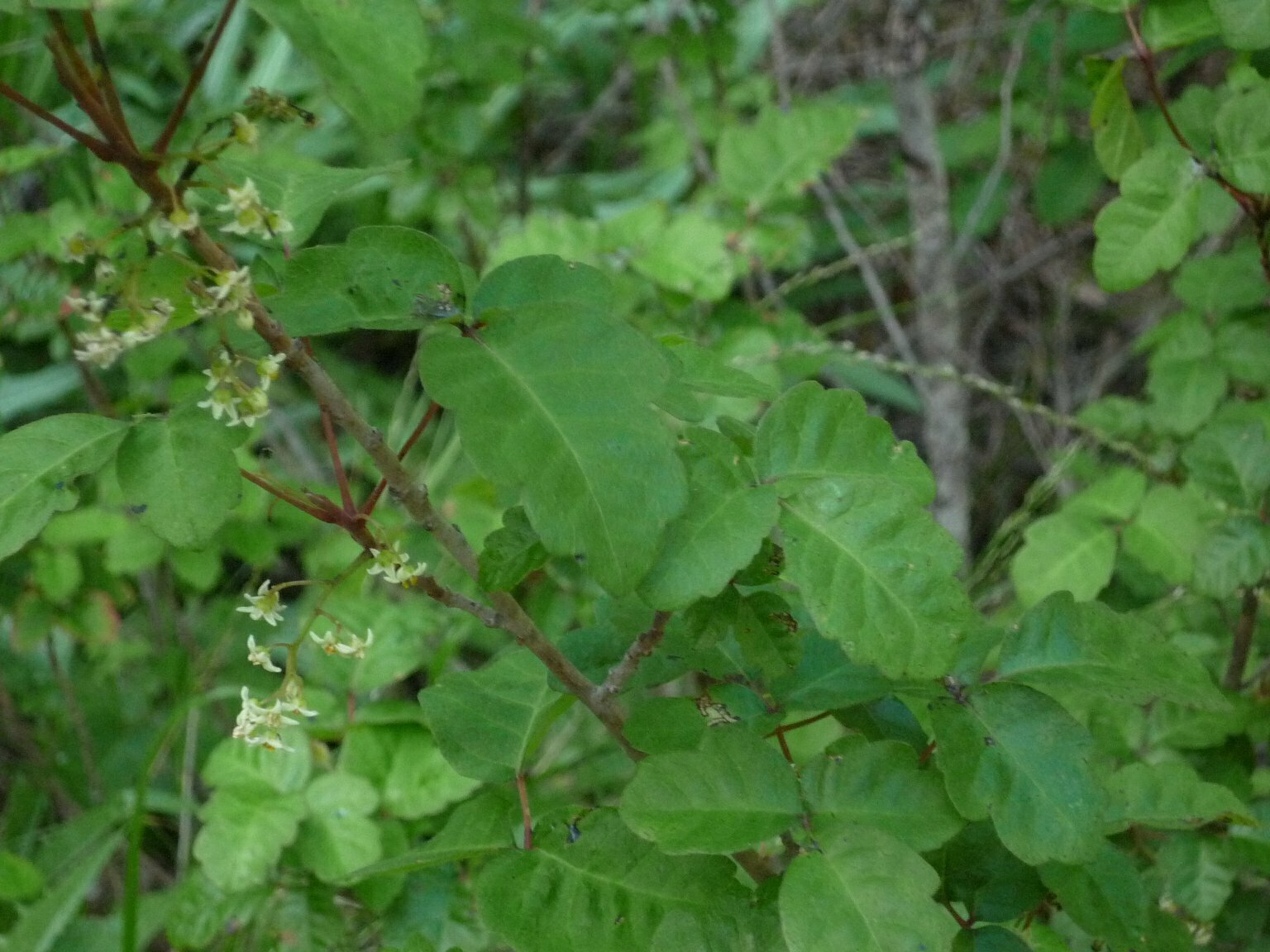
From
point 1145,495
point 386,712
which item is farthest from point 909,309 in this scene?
point 386,712

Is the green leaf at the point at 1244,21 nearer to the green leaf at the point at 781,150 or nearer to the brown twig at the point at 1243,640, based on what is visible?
the brown twig at the point at 1243,640

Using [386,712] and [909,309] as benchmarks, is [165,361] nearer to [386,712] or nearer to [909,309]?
[386,712]

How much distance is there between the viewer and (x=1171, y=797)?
93 cm

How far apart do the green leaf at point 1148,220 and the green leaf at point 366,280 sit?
721mm

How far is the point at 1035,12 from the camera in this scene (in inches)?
98.9

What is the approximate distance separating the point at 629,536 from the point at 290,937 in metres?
0.91

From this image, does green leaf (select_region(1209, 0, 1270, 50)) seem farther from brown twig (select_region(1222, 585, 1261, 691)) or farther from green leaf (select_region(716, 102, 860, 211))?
green leaf (select_region(716, 102, 860, 211))

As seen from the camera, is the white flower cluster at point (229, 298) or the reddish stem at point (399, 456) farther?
the reddish stem at point (399, 456)

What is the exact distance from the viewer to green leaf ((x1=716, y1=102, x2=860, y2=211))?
6.45 ft

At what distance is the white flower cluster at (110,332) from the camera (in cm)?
63

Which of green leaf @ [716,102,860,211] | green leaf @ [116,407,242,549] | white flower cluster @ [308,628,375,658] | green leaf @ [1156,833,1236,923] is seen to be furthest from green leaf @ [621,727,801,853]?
Result: green leaf @ [716,102,860,211]

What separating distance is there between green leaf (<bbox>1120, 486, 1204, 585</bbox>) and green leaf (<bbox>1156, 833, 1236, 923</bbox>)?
405mm

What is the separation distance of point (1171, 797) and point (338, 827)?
0.88 m

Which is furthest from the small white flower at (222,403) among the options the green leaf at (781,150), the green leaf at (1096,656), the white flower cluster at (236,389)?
the green leaf at (781,150)
